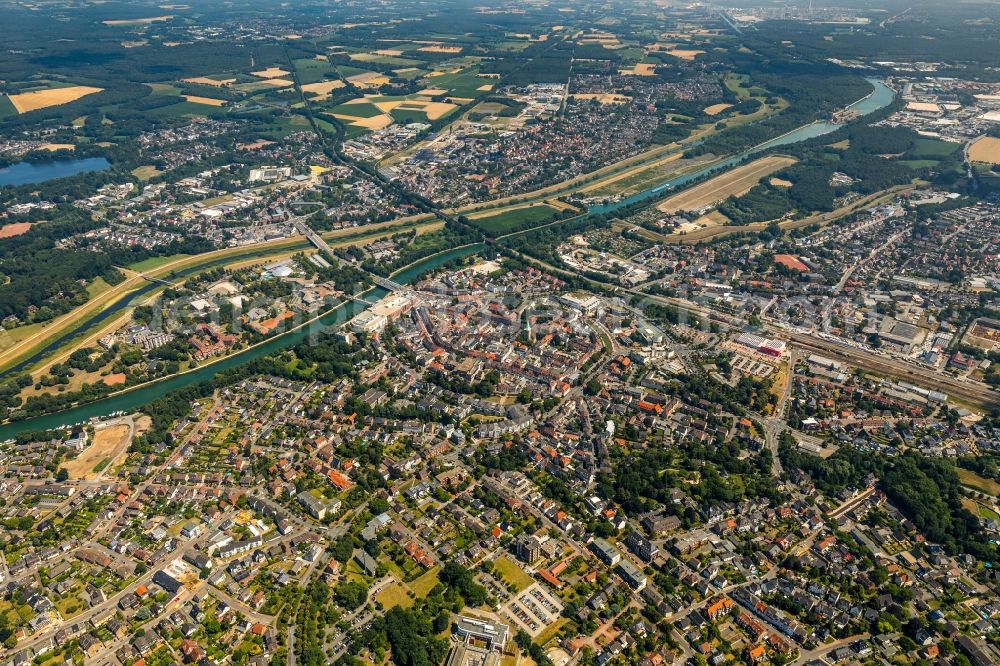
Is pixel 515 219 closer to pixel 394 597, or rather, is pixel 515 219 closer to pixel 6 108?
pixel 394 597

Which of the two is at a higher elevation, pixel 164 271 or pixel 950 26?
pixel 950 26

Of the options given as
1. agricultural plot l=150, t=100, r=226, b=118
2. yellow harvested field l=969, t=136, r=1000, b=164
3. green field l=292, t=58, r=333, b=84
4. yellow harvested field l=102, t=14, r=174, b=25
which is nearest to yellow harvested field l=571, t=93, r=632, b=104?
yellow harvested field l=969, t=136, r=1000, b=164

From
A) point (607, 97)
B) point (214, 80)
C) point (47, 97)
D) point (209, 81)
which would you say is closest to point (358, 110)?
point (209, 81)

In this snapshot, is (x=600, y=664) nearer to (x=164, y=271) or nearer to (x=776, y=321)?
(x=776, y=321)

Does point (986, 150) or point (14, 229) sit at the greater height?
point (986, 150)

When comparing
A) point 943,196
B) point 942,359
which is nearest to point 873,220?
point 943,196

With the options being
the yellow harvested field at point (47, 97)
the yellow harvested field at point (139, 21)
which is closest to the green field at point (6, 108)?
the yellow harvested field at point (47, 97)

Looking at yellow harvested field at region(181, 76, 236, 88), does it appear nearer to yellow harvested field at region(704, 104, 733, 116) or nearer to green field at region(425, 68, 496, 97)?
green field at region(425, 68, 496, 97)
